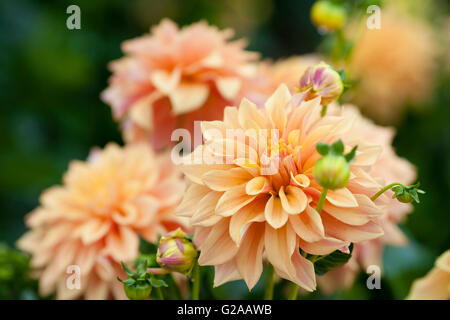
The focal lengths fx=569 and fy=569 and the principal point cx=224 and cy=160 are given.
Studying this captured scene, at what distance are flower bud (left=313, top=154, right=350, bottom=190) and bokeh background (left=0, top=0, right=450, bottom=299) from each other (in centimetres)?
43

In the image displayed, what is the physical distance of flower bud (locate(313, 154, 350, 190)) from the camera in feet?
1.07

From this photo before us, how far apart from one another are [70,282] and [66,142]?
577mm

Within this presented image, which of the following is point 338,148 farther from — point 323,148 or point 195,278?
point 195,278

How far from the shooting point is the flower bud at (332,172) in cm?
33

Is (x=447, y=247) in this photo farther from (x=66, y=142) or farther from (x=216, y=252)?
(x=66, y=142)

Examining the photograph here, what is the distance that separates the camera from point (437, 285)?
471 mm

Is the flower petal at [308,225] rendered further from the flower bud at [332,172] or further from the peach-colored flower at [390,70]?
the peach-colored flower at [390,70]

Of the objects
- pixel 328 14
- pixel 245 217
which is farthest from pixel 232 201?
pixel 328 14

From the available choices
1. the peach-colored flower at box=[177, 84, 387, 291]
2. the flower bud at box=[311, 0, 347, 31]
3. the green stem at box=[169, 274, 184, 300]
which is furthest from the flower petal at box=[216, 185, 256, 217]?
the flower bud at box=[311, 0, 347, 31]

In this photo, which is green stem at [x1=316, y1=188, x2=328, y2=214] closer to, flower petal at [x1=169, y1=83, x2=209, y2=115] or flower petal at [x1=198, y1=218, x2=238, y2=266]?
flower petal at [x1=198, y1=218, x2=238, y2=266]

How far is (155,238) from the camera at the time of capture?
1.71 ft

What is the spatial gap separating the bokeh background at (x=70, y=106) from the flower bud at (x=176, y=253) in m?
0.39

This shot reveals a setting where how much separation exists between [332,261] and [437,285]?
0.12 metres
